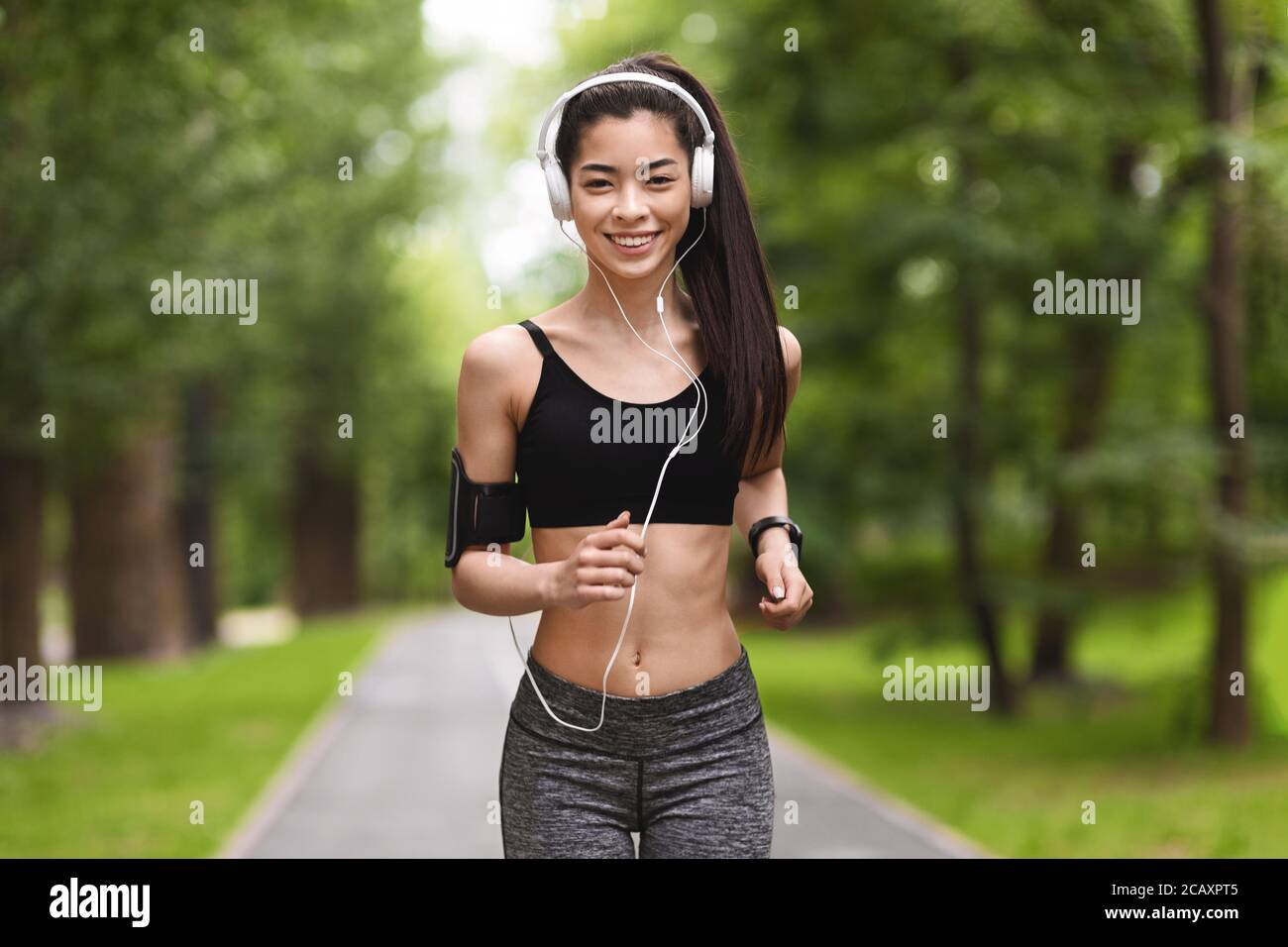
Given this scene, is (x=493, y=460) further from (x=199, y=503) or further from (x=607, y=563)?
(x=199, y=503)

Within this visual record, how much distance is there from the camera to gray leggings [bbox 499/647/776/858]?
279cm

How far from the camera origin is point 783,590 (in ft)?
8.86

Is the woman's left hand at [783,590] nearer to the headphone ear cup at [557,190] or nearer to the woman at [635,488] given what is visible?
the woman at [635,488]

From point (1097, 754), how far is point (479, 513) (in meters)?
12.0

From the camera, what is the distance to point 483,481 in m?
2.79

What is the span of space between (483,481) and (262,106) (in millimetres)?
12796

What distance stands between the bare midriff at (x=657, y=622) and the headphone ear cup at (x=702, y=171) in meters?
0.57

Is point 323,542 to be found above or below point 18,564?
above

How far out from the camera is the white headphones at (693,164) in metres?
2.81

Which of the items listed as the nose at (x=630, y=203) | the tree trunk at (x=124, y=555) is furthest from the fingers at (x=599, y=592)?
the tree trunk at (x=124, y=555)

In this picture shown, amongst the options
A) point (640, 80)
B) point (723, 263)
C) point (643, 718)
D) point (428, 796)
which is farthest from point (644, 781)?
point (428, 796)

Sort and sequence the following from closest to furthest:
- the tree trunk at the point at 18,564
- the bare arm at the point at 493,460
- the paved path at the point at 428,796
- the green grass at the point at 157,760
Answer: the bare arm at the point at 493,460
the paved path at the point at 428,796
the green grass at the point at 157,760
the tree trunk at the point at 18,564
